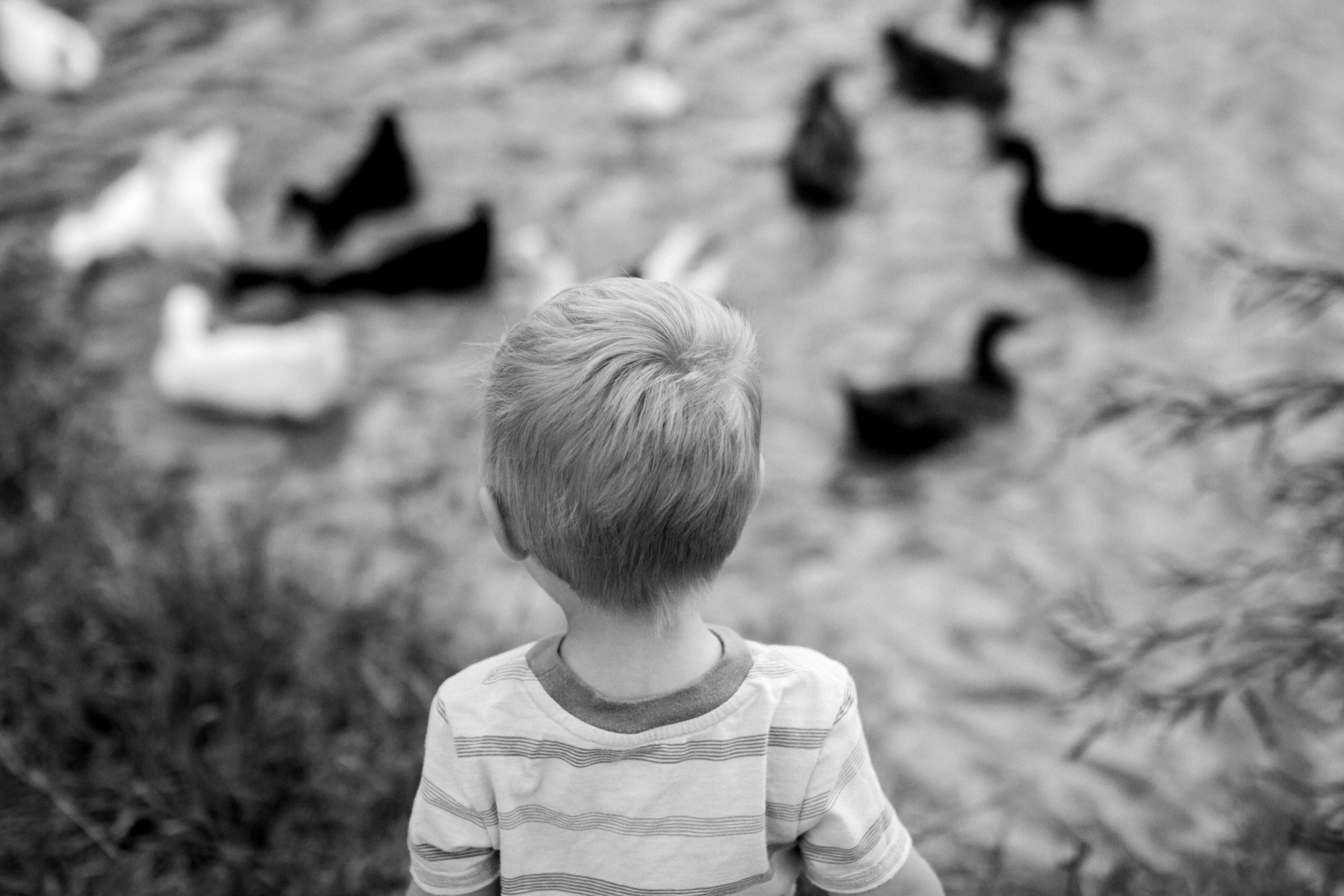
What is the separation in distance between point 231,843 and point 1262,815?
2318 millimetres

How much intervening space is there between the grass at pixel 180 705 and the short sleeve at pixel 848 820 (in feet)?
4.77

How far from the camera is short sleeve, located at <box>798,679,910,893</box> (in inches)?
53.5

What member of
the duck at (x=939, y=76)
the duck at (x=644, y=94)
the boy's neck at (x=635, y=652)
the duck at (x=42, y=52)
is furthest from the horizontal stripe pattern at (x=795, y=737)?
the duck at (x=42, y=52)

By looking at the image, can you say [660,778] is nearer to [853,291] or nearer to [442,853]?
[442,853]

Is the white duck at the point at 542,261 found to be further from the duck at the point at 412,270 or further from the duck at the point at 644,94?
the duck at the point at 644,94

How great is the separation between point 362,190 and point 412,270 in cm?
48

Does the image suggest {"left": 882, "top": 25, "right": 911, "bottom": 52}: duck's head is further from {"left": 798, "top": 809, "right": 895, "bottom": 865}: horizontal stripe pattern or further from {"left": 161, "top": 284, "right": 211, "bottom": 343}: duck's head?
{"left": 798, "top": 809, "right": 895, "bottom": 865}: horizontal stripe pattern

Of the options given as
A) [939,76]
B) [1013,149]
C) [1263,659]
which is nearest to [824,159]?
[1013,149]

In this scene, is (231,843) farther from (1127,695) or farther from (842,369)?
(842,369)

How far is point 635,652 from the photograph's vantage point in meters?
1.33

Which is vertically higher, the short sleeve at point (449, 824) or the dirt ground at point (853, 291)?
the short sleeve at point (449, 824)

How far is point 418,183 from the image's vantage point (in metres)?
5.26

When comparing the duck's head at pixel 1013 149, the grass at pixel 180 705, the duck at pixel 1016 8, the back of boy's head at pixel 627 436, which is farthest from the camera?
the duck at pixel 1016 8

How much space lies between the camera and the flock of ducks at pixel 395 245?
13.8ft
